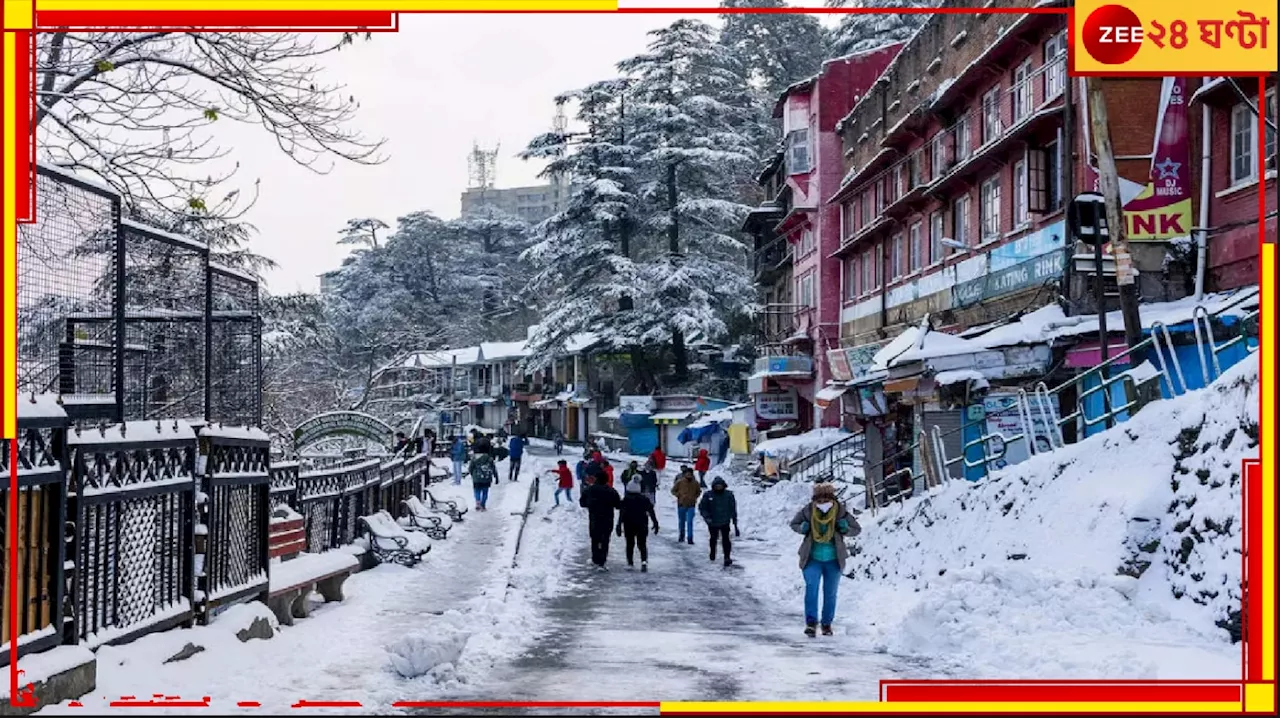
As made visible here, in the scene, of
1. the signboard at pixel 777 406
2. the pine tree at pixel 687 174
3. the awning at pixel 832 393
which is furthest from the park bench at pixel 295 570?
the signboard at pixel 777 406

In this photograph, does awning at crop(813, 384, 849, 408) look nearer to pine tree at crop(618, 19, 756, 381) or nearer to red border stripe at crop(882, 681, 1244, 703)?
pine tree at crop(618, 19, 756, 381)

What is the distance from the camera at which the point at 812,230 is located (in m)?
46.8

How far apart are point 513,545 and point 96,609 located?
13.1m

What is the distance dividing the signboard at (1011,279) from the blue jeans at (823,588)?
10860 mm

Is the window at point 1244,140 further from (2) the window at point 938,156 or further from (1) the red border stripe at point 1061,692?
(2) the window at point 938,156

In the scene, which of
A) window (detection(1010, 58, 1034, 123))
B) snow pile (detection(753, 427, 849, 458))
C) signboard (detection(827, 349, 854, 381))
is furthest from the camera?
snow pile (detection(753, 427, 849, 458))

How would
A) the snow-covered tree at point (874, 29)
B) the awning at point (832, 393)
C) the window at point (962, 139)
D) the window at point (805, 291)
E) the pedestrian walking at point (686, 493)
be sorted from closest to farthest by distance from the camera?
1. the pedestrian walking at point (686, 493)
2. the awning at point (832, 393)
3. the window at point (962, 139)
4. the window at point (805, 291)
5. the snow-covered tree at point (874, 29)

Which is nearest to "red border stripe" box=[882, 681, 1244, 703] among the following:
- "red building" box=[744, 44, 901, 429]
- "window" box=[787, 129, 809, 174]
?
"red building" box=[744, 44, 901, 429]

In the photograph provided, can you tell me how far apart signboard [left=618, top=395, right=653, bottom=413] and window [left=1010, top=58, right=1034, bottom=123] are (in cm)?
3332

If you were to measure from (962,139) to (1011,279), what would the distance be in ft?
21.4

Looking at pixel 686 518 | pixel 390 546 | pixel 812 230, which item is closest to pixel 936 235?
pixel 686 518

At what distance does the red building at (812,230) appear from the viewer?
43750 mm

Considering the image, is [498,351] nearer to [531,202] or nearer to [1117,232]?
[531,202]

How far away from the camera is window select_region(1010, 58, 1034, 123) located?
25.2 m
